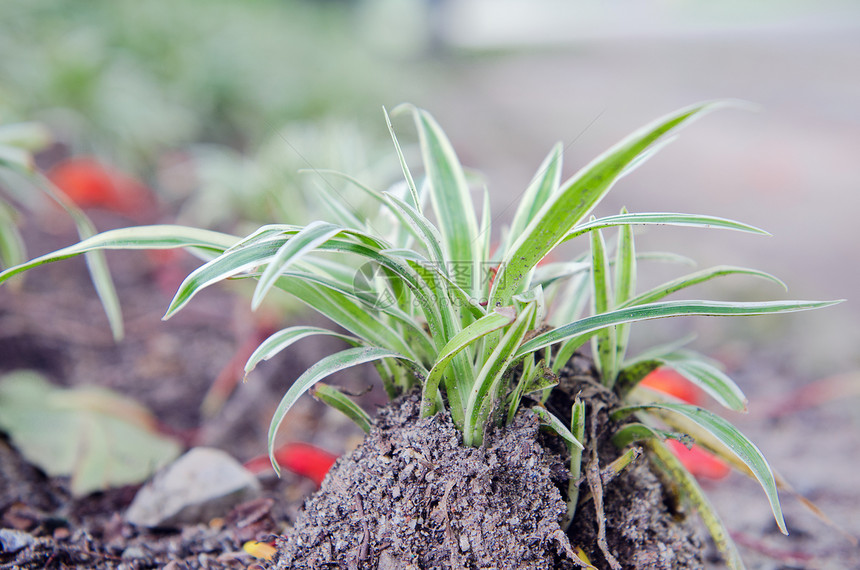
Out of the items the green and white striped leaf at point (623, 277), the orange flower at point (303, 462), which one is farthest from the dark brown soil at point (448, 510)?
the orange flower at point (303, 462)

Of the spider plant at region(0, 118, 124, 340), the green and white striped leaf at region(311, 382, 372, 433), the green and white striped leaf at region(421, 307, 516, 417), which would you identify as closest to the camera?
the green and white striped leaf at region(421, 307, 516, 417)

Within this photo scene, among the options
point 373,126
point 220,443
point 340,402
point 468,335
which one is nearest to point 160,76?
point 373,126

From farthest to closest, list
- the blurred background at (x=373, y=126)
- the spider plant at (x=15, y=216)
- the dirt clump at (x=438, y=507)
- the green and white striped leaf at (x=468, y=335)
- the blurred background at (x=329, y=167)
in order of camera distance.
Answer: the blurred background at (x=373, y=126) < the blurred background at (x=329, y=167) < the spider plant at (x=15, y=216) < the dirt clump at (x=438, y=507) < the green and white striped leaf at (x=468, y=335)

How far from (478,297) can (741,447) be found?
0.50 metres

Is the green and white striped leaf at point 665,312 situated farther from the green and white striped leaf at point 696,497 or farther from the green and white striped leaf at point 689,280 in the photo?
the green and white striped leaf at point 696,497

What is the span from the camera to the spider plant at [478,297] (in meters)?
0.84

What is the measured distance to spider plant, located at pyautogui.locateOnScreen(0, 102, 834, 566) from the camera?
2.74 feet

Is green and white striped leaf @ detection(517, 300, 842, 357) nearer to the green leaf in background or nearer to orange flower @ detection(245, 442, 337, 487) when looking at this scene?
orange flower @ detection(245, 442, 337, 487)

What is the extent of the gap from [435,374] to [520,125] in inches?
295

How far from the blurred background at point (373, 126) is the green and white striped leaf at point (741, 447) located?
506 mm

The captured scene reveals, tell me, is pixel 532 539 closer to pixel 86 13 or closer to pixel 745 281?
pixel 745 281

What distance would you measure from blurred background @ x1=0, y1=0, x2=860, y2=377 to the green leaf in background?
37.1 inches

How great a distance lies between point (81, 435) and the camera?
1.68 m

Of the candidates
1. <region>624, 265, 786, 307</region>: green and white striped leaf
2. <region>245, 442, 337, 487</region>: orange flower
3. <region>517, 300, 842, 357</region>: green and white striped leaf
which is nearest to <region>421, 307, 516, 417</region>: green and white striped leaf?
<region>517, 300, 842, 357</region>: green and white striped leaf
